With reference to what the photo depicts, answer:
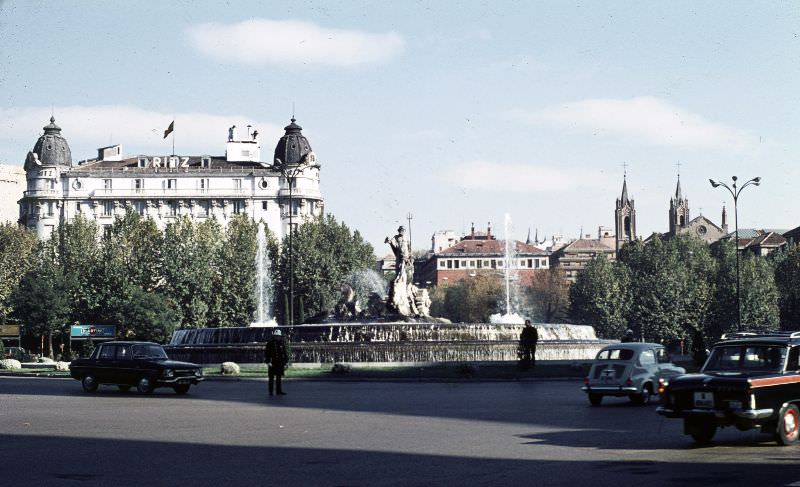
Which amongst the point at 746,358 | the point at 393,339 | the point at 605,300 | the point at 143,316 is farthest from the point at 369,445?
the point at 605,300

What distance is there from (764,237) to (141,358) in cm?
15436

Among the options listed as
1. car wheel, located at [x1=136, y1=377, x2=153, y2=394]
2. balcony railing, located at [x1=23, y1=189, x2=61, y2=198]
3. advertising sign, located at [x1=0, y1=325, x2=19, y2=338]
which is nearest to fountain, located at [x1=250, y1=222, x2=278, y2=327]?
advertising sign, located at [x1=0, y1=325, x2=19, y2=338]

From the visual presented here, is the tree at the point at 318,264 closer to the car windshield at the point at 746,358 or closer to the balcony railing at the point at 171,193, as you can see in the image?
the balcony railing at the point at 171,193

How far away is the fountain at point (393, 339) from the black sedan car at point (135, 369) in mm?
16458

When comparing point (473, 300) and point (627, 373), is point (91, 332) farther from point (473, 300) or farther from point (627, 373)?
point (473, 300)

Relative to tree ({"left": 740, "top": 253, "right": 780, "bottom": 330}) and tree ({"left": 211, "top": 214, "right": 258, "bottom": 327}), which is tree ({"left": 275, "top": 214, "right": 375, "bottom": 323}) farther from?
tree ({"left": 740, "top": 253, "right": 780, "bottom": 330})

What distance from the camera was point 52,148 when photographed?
146125mm

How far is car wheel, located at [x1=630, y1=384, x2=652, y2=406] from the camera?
27203 millimetres

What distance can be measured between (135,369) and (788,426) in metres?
20.3

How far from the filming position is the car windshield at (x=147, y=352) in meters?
33.5

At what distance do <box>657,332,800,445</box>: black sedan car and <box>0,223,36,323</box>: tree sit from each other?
81.7 meters

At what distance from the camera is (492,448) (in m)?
17.4

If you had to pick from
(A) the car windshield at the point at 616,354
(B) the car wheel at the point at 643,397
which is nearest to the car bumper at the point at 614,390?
(B) the car wheel at the point at 643,397

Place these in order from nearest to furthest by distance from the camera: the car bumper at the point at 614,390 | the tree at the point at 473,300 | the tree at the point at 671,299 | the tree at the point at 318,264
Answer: the car bumper at the point at 614,390 → the tree at the point at 318,264 → the tree at the point at 671,299 → the tree at the point at 473,300
